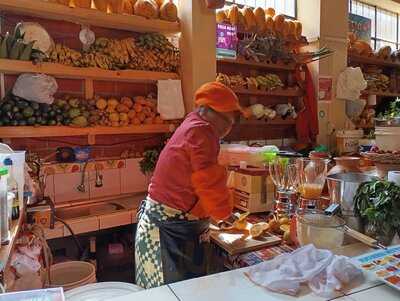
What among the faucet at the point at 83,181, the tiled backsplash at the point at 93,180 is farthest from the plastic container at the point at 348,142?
the faucet at the point at 83,181

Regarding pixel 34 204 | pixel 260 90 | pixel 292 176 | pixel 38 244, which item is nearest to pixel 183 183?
pixel 292 176

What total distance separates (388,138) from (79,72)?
2070 mm

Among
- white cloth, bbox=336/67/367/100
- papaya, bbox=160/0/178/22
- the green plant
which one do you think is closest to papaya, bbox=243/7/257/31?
papaya, bbox=160/0/178/22

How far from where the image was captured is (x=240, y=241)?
1.41 meters

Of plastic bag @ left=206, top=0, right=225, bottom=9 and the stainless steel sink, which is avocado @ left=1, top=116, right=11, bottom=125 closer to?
the stainless steel sink

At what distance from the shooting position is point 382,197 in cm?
126

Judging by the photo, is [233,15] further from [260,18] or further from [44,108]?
[44,108]

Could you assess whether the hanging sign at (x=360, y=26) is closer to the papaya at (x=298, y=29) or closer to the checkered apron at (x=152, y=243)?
the papaya at (x=298, y=29)

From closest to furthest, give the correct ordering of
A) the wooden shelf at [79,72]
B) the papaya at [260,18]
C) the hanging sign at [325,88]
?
the wooden shelf at [79,72]
the papaya at [260,18]
the hanging sign at [325,88]

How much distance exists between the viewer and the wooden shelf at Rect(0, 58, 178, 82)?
2117mm

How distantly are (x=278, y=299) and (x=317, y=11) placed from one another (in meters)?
3.45

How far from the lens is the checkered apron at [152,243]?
1.50 metres

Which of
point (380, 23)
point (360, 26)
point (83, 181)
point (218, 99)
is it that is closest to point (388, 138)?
point (218, 99)

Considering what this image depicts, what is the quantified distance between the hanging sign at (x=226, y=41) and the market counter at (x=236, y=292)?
7.57 ft
